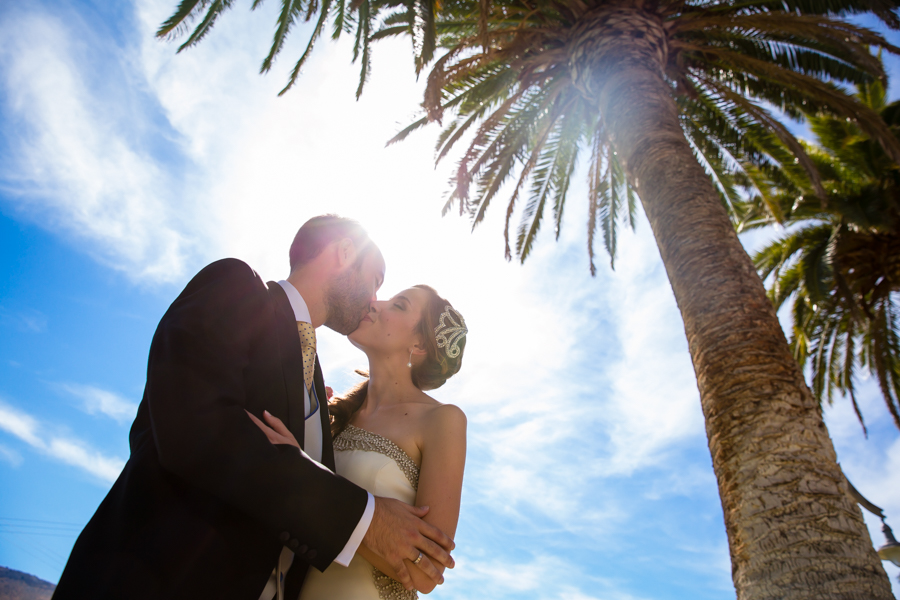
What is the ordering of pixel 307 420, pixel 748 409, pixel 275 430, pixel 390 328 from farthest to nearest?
pixel 390 328 < pixel 748 409 < pixel 307 420 < pixel 275 430

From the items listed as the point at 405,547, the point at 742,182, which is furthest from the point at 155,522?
the point at 742,182

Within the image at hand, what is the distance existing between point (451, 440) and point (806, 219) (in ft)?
36.7

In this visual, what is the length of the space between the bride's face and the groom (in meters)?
1.61

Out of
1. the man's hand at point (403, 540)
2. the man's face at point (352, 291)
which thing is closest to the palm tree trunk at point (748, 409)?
the man's hand at point (403, 540)

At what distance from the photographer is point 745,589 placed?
2.36 m

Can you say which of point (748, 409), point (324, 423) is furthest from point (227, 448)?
point (748, 409)

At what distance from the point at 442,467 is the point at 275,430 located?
3.49 ft

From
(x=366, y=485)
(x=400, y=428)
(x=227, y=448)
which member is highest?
(x=400, y=428)

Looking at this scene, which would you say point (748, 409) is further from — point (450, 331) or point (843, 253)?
point (843, 253)

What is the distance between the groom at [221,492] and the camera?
1479 millimetres

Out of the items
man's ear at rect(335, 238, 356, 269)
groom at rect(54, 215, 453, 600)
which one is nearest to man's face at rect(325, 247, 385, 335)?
man's ear at rect(335, 238, 356, 269)

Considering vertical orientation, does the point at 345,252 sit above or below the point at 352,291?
above

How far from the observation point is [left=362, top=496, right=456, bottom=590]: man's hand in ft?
5.82

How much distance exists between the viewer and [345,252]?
255 cm
